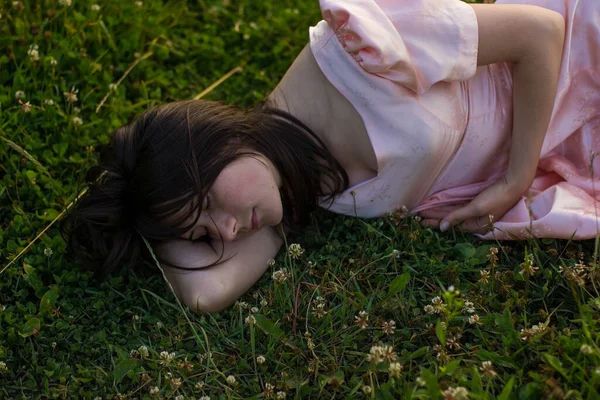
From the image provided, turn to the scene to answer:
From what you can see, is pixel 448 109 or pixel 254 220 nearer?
pixel 254 220

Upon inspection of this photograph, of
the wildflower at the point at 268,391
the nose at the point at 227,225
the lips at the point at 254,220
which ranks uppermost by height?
the nose at the point at 227,225

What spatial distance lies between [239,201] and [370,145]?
56cm

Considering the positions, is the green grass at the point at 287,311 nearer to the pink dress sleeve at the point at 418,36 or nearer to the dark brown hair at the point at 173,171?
the dark brown hair at the point at 173,171

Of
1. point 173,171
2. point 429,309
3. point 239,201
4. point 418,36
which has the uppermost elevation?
point 418,36

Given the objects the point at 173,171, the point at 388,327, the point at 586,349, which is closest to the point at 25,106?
the point at 173,171

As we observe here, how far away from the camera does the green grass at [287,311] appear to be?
2.32m

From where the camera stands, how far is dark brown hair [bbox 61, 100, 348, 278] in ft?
8.85

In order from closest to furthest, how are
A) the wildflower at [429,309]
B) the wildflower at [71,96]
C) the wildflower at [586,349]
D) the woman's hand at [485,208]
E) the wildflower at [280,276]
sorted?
the wildflower at [586,349]
the wildflower at [429,309]
the wildflower at [280,276]
the woman's hand at [485,208]
the wildflower at [71,96]

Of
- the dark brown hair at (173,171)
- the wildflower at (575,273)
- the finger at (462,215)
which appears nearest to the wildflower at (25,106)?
the dark brown hair at (173,171)

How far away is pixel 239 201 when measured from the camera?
271cm

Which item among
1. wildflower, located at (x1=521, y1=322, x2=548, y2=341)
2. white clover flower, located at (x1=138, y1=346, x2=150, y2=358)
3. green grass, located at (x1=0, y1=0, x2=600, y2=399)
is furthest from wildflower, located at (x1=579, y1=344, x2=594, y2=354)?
white clover flower, located at (x1=138, y1=346, x2=150, y2=358)

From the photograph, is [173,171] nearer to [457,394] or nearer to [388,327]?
[388,327]

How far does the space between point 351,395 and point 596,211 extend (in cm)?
121

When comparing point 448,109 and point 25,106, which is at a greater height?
point 25,106
